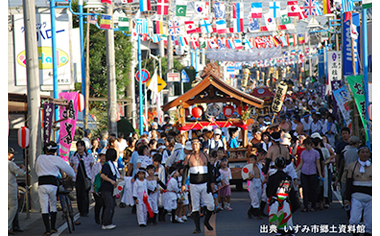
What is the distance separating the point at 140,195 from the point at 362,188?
4.56 metres

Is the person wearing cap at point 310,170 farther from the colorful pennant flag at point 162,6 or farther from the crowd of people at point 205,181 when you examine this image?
the colorful pennant flag at point 162,6

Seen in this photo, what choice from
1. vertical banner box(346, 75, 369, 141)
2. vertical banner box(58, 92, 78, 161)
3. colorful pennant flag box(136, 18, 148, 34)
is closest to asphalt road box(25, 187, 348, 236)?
vertical banner box(58, 92, 78, 161)

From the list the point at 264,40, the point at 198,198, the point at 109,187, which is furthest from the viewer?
the point at 264,40

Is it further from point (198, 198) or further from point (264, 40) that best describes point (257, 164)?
point (264, 40)

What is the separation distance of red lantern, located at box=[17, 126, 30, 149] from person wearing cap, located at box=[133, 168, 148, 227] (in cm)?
276

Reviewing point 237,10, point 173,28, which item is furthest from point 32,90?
point 173,28

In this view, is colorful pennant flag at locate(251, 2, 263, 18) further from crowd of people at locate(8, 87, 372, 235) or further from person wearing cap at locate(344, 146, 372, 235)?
person wearing cap at locate(344, 146, 372, 235)

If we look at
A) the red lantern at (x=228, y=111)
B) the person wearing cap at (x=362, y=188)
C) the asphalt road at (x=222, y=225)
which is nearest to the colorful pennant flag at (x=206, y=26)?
the red lantern at (x=228, y=111)

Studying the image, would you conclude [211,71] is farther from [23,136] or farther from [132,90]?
[132,90]

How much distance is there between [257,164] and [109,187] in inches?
131

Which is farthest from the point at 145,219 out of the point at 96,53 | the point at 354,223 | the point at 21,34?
the point at 96,53

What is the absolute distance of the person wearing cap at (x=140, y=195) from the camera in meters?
10.4

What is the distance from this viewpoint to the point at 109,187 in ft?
34.0

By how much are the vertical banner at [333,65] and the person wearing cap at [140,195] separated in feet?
60.1
